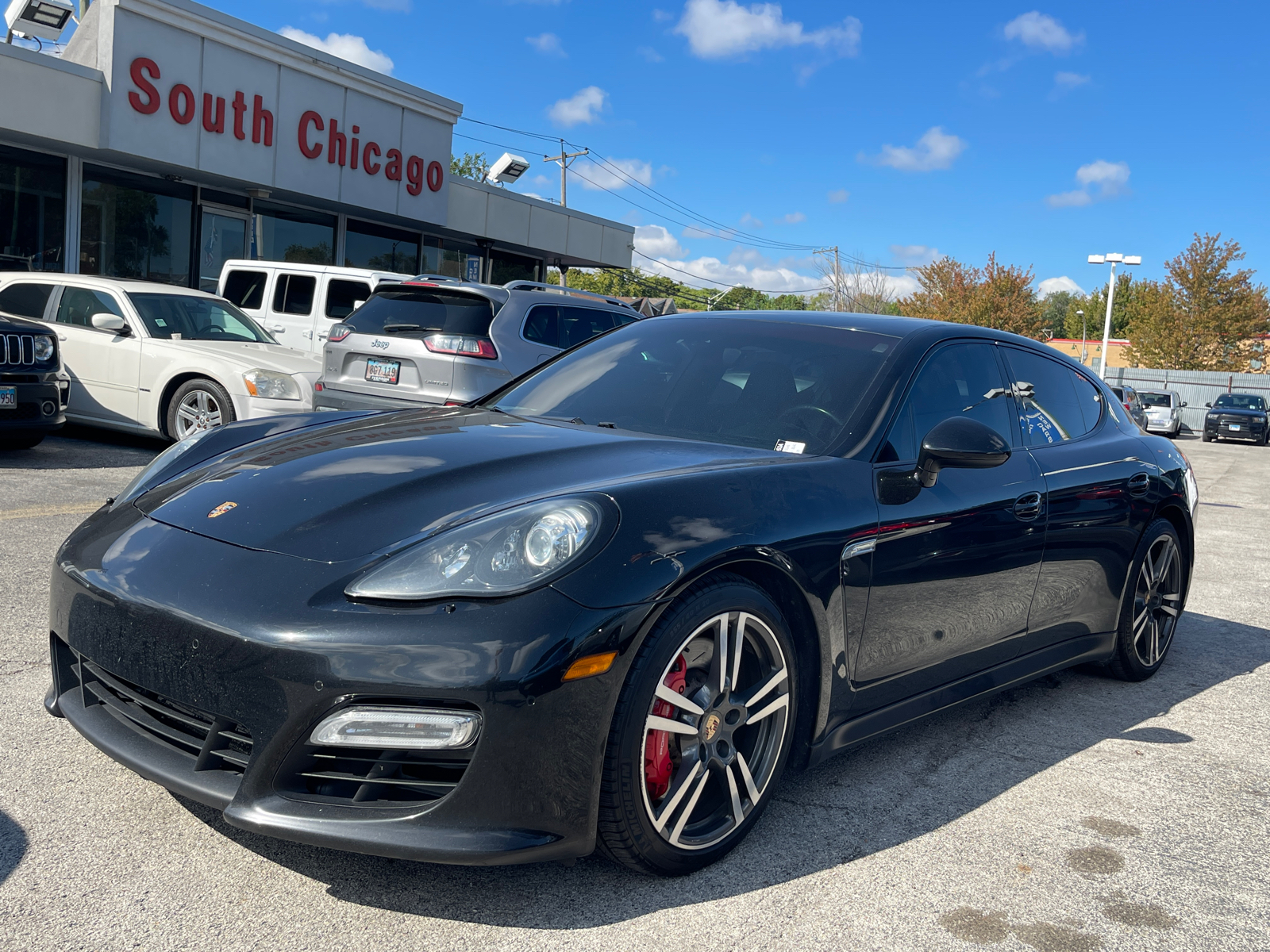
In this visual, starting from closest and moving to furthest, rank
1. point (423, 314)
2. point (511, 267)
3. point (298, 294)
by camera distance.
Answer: point (423, 314), point (298, 294), point (511, 267)

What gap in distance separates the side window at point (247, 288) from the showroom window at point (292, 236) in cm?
471

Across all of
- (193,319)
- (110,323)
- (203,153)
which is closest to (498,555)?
(110,323)

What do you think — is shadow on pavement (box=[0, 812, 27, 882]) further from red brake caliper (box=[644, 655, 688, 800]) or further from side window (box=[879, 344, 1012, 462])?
side window (box=[879, 344, 1012, 462])

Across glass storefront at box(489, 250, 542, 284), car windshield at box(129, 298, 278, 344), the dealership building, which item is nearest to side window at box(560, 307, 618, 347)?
car windshield at box(129, 298, 278, 344)

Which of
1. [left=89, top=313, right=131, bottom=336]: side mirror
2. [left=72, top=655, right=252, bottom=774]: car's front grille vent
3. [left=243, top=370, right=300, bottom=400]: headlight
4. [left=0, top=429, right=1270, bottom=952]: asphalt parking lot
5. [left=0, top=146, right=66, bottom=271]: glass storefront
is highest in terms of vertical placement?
[left=0, top=146, right=66, bottom=271]: glass storefront

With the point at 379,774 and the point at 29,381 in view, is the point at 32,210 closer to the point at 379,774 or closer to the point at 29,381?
the point at 29,381

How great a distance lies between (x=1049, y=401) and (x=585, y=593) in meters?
2.65

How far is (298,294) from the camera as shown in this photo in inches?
530

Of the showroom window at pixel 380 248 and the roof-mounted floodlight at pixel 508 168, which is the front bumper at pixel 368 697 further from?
the roof-mounted floodlight at pixel 508 168

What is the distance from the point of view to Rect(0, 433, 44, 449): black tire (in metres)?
8.66

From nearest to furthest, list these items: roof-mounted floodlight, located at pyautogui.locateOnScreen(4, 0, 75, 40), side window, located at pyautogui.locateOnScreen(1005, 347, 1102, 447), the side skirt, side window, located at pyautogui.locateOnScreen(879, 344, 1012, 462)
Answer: the side skirt, side window, located at pyautogui.locateOnScreen(879, 344, 1012, 462), side window, located at pyautogui.locateOnScreen(1005, 347, 1102, 447), roof-mounted floodlight, located at pyautogui.locateOnScreen(4, 0, 75, 40)

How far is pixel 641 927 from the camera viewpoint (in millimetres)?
2357

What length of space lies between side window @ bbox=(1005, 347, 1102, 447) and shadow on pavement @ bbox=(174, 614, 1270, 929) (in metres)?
1.08

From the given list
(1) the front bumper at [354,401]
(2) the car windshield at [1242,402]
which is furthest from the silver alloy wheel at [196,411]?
(2) the car windshield at [1242,402]
